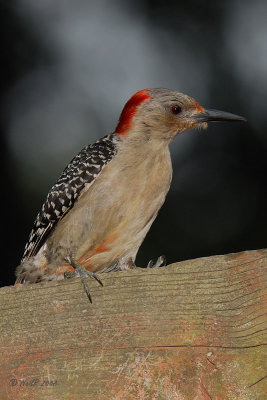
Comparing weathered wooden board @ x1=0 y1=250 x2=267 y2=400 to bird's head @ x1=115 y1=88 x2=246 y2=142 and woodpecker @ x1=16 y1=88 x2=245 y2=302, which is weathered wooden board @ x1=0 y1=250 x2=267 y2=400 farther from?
bird's head @ x1=115 y1=88 x2=246 y2=142

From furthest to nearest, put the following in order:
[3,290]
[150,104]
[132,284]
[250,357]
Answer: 1. [150,104]
2. [3,290]
3. [132,284]
4. [250,357]

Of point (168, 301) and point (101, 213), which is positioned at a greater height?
point (168, 301)

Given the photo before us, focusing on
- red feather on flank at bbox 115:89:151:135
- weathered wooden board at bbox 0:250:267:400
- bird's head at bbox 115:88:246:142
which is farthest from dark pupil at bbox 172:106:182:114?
weathered wooden board at bbox 0:250:267:400

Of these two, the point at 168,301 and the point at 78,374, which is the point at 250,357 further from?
the point at 78,374

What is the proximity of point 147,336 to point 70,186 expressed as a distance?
7.85 ft

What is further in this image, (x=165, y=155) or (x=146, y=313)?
(x=165, y=155)

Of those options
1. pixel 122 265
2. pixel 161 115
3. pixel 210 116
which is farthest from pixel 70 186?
pixel 210 116

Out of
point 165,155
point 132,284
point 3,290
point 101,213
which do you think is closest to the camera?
point 132,284

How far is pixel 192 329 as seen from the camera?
95.2 inches

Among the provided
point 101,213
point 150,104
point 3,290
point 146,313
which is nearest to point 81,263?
point 101,213

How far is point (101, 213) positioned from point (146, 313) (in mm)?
1982

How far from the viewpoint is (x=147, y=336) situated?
246cm

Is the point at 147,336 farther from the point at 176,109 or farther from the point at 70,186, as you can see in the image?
the point at 176,109

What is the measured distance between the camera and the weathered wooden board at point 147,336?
2.29 m
